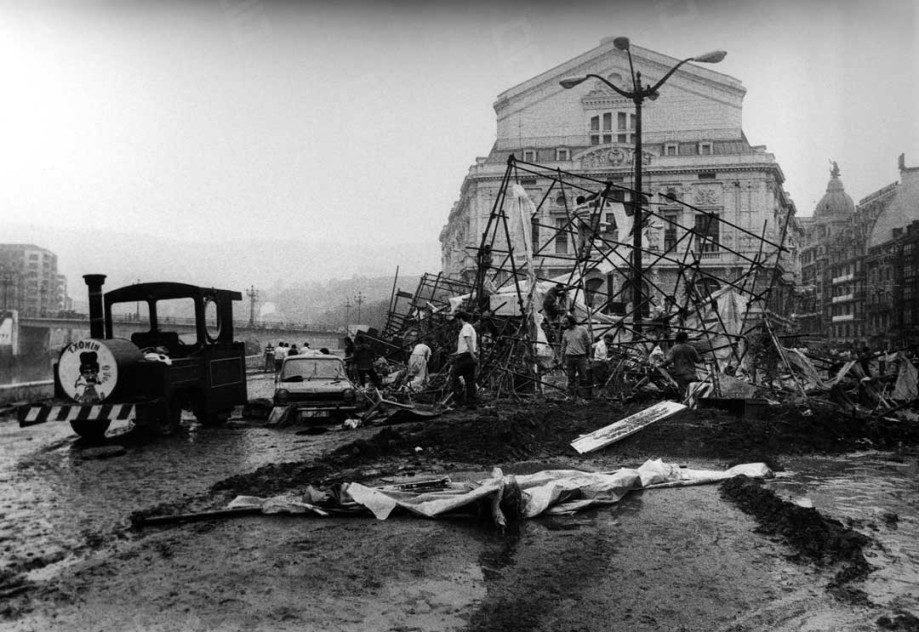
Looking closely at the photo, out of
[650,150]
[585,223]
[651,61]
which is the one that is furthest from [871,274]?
[585,223]

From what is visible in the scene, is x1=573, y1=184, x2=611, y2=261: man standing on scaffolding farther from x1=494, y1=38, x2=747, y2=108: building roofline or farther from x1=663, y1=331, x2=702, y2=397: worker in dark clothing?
x1=494, y1=38, x2=747, y2=108: building roofline

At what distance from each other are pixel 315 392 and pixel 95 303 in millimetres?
4047

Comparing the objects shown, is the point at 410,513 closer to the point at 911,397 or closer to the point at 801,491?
the point at 801,491

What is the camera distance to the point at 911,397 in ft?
40.4

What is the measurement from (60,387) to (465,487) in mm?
7170

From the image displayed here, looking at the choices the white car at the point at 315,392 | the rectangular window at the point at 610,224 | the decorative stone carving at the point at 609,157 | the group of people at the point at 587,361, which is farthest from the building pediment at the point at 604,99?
the white car at the point at 315,392

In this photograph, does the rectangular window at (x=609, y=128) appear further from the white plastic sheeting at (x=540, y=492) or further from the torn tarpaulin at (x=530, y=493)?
the torn tarpaulin at (x=530, y=493)

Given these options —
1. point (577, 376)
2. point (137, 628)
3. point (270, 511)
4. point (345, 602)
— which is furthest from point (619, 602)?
point (577, 376)

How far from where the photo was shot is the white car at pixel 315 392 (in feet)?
42.5

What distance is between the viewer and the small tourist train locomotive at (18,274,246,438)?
10.2m

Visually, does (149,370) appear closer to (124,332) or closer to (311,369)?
(311,369)

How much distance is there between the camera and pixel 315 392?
13.1 metres

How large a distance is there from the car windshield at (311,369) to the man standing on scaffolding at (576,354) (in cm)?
454

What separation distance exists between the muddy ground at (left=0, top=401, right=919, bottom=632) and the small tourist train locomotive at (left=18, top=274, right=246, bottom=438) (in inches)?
163
